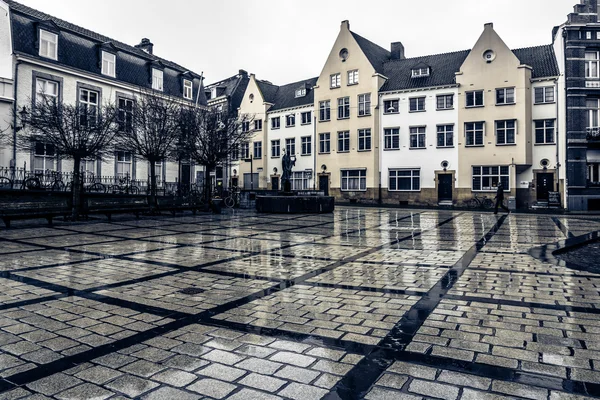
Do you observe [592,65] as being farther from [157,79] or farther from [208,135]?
[157,79]

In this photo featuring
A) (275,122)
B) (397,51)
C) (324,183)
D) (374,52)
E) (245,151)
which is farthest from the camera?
(275,122)

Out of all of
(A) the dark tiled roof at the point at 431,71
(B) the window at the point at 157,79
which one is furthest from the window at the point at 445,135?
(B) the window at the point at 157,79

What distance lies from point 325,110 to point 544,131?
18786mm

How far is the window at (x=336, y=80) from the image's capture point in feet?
Answer: 131

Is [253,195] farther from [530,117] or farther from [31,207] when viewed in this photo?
[530,117]

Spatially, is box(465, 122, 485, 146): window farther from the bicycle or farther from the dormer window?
the dormer window

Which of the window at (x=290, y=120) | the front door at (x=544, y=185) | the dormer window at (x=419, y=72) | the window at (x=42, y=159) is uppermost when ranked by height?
the dormer window at (x=419, y=72)

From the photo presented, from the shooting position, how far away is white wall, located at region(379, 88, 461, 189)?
3419 cm

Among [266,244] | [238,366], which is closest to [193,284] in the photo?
[238,366]

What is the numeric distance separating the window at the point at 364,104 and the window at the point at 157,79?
17.3 metres

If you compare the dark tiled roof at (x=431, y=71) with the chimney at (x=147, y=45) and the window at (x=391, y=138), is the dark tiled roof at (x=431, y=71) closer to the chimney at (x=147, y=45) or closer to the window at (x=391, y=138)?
the window at (x=391, y=138)

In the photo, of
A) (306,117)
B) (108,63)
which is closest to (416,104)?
(306,117)

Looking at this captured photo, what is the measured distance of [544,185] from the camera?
31.2m

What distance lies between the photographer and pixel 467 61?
3369 cm
